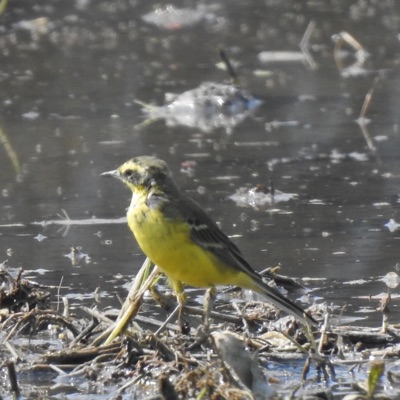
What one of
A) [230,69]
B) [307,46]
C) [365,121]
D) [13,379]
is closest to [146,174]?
[13,379]

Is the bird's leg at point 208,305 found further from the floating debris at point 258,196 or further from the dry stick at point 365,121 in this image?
the dry stick at point 365,121

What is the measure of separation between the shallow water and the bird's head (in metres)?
1.04

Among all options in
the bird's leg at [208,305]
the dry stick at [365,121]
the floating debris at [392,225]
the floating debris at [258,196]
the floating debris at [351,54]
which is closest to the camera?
the bird's leg at [208,305]

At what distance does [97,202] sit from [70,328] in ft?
10.5

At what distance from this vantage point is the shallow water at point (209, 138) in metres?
8.16

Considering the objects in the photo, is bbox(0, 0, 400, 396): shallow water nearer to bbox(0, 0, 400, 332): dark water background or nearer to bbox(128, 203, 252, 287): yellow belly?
bbox(0, 0, 400, 332): dark water background

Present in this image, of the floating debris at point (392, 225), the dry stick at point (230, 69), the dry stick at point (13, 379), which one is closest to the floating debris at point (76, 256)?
the floating debris at point (392, 225)

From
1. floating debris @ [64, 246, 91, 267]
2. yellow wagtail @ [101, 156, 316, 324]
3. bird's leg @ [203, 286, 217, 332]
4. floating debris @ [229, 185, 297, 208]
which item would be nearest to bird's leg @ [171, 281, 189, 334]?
yellow wagtail @ [101, 156, 316, 324]

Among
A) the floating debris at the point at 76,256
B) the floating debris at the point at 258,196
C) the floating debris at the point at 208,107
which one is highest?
the floating debris at the point at 76,256

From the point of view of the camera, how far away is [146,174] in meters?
6.50

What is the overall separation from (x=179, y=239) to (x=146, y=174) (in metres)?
0.46

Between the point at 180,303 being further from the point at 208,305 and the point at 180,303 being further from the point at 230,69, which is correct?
the point at 230,69

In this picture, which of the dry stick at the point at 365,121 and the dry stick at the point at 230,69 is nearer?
the dry stick at the point at 365,121

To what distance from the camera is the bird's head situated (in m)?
6.48
